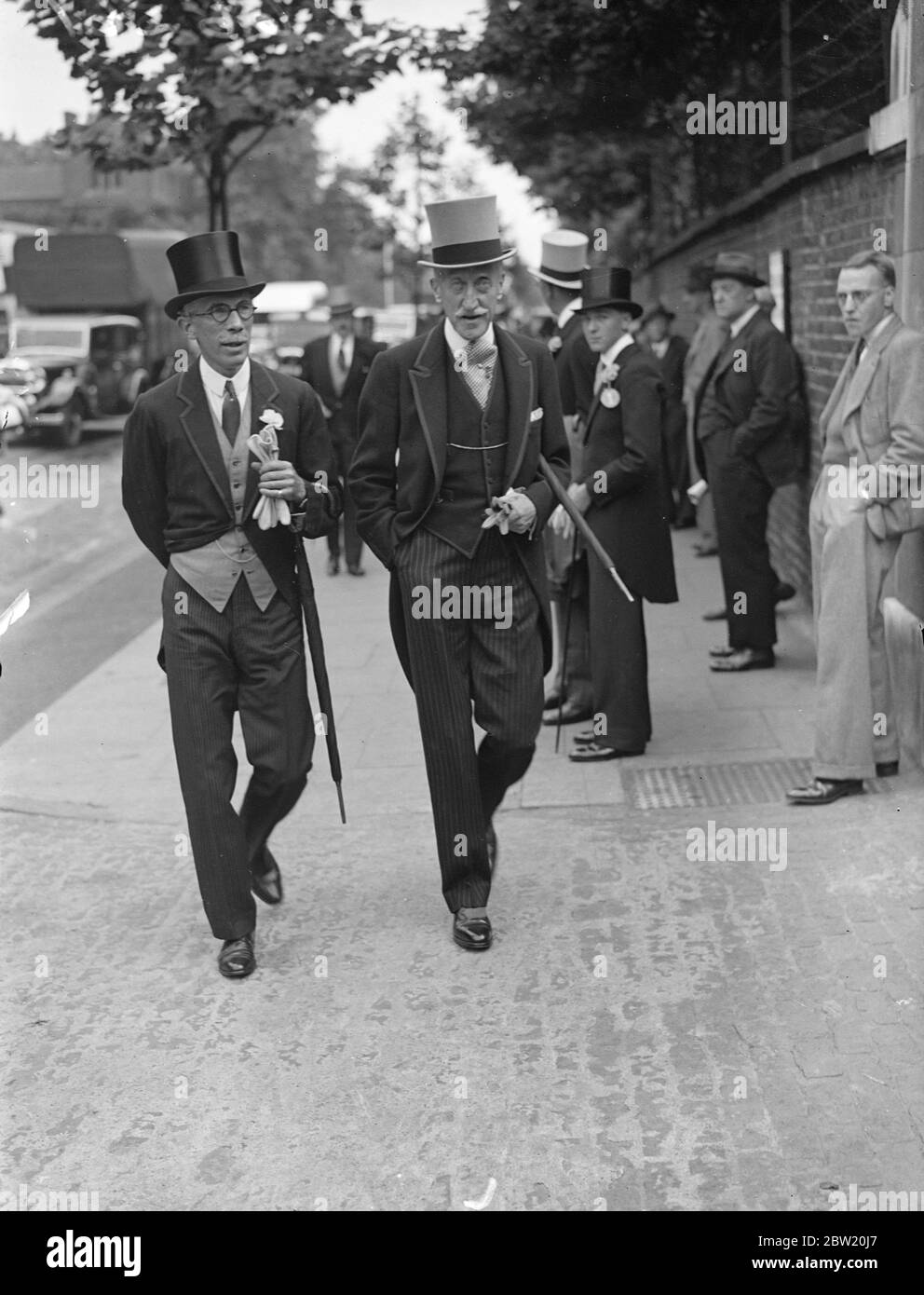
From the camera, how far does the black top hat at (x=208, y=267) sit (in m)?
5.12

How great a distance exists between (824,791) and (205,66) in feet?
24.8

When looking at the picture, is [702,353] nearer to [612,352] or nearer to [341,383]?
[341,383]

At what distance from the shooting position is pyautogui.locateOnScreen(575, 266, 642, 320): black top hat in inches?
282

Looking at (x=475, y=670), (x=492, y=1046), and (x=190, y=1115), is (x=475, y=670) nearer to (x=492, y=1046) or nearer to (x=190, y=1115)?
(x=492, y=1046)

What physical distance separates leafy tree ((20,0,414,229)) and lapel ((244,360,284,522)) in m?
6.70

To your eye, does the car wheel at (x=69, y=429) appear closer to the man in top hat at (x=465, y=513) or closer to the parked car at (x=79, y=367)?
the parked car at (x=79, y=367)

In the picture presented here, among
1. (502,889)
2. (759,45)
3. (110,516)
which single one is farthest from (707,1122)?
(110,516)

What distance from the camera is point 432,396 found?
17.2 feet

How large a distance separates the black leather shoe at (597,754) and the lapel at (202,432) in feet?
8.69

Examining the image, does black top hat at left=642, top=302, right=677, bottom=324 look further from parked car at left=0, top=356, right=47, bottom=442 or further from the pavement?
parked car at left=0, top=356, right=47, bottom=442

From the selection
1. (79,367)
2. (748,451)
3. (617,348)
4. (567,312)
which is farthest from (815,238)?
(79,367)

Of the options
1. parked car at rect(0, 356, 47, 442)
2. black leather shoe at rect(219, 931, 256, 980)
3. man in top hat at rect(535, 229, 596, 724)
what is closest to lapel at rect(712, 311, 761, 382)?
man in top hat at rect(535, 229, 596, 724)

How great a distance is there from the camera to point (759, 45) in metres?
11.6
